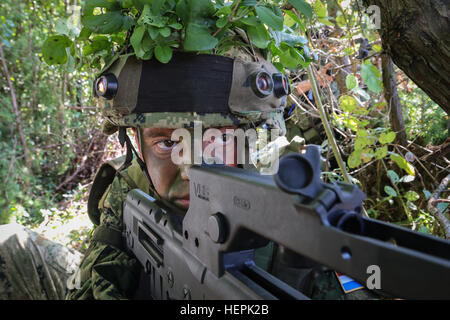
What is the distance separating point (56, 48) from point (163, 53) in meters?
0.61

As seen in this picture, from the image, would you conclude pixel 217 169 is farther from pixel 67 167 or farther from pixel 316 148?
pixel 67 167

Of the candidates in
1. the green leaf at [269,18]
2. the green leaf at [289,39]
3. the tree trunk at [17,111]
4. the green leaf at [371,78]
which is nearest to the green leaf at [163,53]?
the green leaf at [269,18]

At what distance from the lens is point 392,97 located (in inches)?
86.8

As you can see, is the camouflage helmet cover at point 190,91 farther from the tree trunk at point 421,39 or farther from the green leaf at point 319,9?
the green leaf at point 319,9

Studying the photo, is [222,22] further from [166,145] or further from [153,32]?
[166,145]

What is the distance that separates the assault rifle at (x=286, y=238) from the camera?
0.45 meters

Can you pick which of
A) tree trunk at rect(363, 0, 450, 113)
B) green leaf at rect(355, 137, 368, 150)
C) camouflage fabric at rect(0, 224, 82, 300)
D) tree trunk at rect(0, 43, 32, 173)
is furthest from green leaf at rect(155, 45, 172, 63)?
tree trunk at rect(0, 43, 32, 173)

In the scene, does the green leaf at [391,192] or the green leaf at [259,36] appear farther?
the green leaf at [391,192]

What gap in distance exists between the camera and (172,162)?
4.36ft

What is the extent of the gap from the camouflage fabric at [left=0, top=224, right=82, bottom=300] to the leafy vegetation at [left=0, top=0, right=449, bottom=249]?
1195 millimetres

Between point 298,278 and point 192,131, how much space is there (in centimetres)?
72

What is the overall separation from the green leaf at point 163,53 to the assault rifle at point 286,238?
1.73 feet

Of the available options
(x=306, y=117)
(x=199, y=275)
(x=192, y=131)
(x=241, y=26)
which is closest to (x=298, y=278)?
(x=199, y=275)

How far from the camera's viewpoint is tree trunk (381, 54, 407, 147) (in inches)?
82.3
